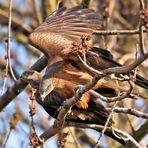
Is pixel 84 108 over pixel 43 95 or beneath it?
beneath

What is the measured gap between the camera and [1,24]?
8.50m

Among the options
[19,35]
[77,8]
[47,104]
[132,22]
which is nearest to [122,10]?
[132,22]

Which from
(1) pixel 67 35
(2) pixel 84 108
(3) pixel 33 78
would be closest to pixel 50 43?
(1) pixel 67 35

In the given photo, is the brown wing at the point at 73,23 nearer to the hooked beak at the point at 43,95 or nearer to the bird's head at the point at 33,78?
the bird's head at the point at 33,78

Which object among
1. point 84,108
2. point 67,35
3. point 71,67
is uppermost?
point 67,35

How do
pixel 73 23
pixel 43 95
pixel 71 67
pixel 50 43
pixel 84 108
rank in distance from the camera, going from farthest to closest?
pixel 73 23, pixel 50 43, pixel 71 67, pixel 84 108, pixel 43 95

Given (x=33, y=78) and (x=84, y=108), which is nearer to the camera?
(x=84, y=108)

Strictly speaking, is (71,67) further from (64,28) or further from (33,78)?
(64,28)

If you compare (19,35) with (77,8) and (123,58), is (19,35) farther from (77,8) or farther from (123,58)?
Answer: (77,8)

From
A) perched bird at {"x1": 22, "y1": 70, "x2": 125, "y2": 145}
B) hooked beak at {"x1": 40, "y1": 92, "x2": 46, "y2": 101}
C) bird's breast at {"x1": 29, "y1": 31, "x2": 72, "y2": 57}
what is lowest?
perched bird at {"x1": 22, "y1": 70, "x2": 125, "y2": 145}

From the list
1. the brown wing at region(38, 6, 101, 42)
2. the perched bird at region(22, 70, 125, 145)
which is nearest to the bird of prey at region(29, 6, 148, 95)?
the brown wing at region(38, 6, 101, 42)

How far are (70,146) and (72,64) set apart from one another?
1195 mm

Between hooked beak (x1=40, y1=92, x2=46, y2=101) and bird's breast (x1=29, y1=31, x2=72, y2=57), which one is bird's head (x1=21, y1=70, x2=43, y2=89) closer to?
bird's breast (x1=29, y1=31, x2=72, y2=57)

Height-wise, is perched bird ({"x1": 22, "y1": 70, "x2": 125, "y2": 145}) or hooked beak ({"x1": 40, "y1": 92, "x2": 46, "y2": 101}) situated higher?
hooked beak ({"x1": 40, "y1": 92, "x2": 46, "y2": 101})
